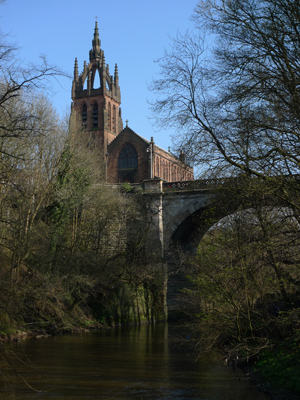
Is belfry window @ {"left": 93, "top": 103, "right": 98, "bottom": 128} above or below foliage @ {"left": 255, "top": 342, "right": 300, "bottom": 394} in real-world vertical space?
above

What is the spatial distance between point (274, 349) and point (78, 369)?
16.2ft

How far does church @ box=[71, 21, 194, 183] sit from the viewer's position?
59000 mm

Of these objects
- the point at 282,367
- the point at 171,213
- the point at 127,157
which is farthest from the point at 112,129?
the point at 282,367

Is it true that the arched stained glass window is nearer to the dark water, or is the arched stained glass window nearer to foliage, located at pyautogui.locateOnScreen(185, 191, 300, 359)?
the dark water

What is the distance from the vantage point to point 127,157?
196 ft

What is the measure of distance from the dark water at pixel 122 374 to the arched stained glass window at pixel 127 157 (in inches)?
1621

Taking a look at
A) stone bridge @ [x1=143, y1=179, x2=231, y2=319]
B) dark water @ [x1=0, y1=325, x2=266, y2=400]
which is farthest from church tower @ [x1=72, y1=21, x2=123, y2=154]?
dark water @ [x1=0, y1=325, x2=266, y2=400]

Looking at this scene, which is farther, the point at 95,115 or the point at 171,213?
the point at 95,115

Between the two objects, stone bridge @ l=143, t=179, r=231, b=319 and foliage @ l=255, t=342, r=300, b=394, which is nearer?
foliage @ l=255, t=342, r=300, b=394

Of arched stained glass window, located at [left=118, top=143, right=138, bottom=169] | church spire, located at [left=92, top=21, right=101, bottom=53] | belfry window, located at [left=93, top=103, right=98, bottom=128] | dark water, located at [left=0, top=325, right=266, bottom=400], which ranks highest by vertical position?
church spire, located at [left=92, top=21, right=101, bottom=53]

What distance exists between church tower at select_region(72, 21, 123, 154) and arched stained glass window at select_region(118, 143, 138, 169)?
474cm

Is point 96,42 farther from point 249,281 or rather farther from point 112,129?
point 249,281

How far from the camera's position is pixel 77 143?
92.8 feet

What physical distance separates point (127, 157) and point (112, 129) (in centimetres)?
825
